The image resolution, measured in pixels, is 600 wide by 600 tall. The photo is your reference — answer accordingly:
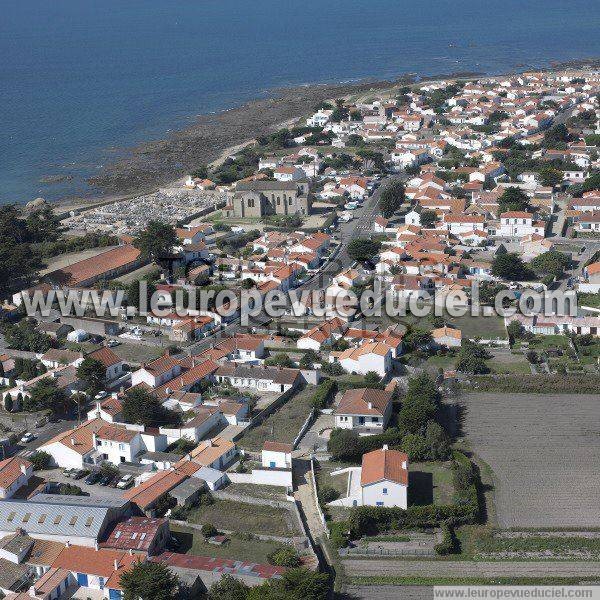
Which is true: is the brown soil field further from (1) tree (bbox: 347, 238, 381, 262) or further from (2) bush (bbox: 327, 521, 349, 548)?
(1) tree (bbox: 347, 238, 381, 262)

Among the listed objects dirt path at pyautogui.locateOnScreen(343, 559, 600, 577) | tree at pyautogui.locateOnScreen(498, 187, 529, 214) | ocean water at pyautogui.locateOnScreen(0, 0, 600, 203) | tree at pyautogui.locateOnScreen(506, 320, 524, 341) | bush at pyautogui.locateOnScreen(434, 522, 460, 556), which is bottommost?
dirt path at pyautogui.locateOnScreen(343, 559, 600, 577)

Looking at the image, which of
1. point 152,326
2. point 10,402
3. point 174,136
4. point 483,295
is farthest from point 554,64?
point 10,402

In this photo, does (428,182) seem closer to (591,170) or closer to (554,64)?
(591,170)

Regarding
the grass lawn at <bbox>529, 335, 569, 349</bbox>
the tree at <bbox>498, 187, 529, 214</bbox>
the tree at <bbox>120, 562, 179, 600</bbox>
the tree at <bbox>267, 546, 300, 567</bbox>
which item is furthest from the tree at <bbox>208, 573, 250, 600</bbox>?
the tree at <bbox>498, 187, 529, 214</bbox>

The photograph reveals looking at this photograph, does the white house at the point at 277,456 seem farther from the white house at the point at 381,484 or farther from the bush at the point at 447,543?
the bush at the point at 447,543

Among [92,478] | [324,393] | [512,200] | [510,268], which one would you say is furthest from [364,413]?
[512,200]

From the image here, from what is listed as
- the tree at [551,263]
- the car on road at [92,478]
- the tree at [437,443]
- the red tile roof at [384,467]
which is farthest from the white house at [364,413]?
the tree at [551,263]

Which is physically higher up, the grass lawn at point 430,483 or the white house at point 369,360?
the white house at point 369,360
